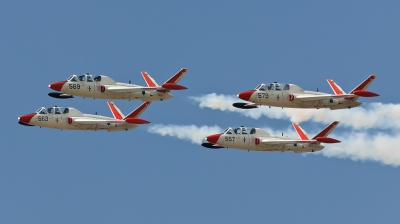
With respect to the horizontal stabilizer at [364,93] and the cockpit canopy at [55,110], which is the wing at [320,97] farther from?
the cockpit canopy at [55,110]

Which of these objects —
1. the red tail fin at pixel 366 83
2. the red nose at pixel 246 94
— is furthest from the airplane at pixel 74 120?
the red tail fin at pixel 366 83

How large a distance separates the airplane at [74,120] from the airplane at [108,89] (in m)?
2.30

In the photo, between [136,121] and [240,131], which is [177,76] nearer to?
[136,121]

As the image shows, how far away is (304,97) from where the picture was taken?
18662 centimetres

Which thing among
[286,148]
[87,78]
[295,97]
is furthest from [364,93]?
[87,78]

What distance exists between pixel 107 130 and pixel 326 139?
1202 inches

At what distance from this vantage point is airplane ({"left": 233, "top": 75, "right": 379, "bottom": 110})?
187 metres

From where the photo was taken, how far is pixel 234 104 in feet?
632

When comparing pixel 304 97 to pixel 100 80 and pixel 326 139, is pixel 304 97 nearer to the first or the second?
pixel 326 139

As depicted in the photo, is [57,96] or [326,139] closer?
[326,139]

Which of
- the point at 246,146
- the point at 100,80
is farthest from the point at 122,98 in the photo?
the point at 246,146

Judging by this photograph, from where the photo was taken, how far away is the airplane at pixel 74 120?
190m

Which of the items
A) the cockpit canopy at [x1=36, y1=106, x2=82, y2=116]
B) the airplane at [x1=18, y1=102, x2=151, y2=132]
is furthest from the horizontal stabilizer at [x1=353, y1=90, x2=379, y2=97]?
the cockpit canopy at [x1=36, y1=106, x2=82, y2=116]

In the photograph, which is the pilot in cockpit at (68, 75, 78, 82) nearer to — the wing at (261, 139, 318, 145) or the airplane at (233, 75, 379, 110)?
the airplane at (233, 75, 379, 110)
